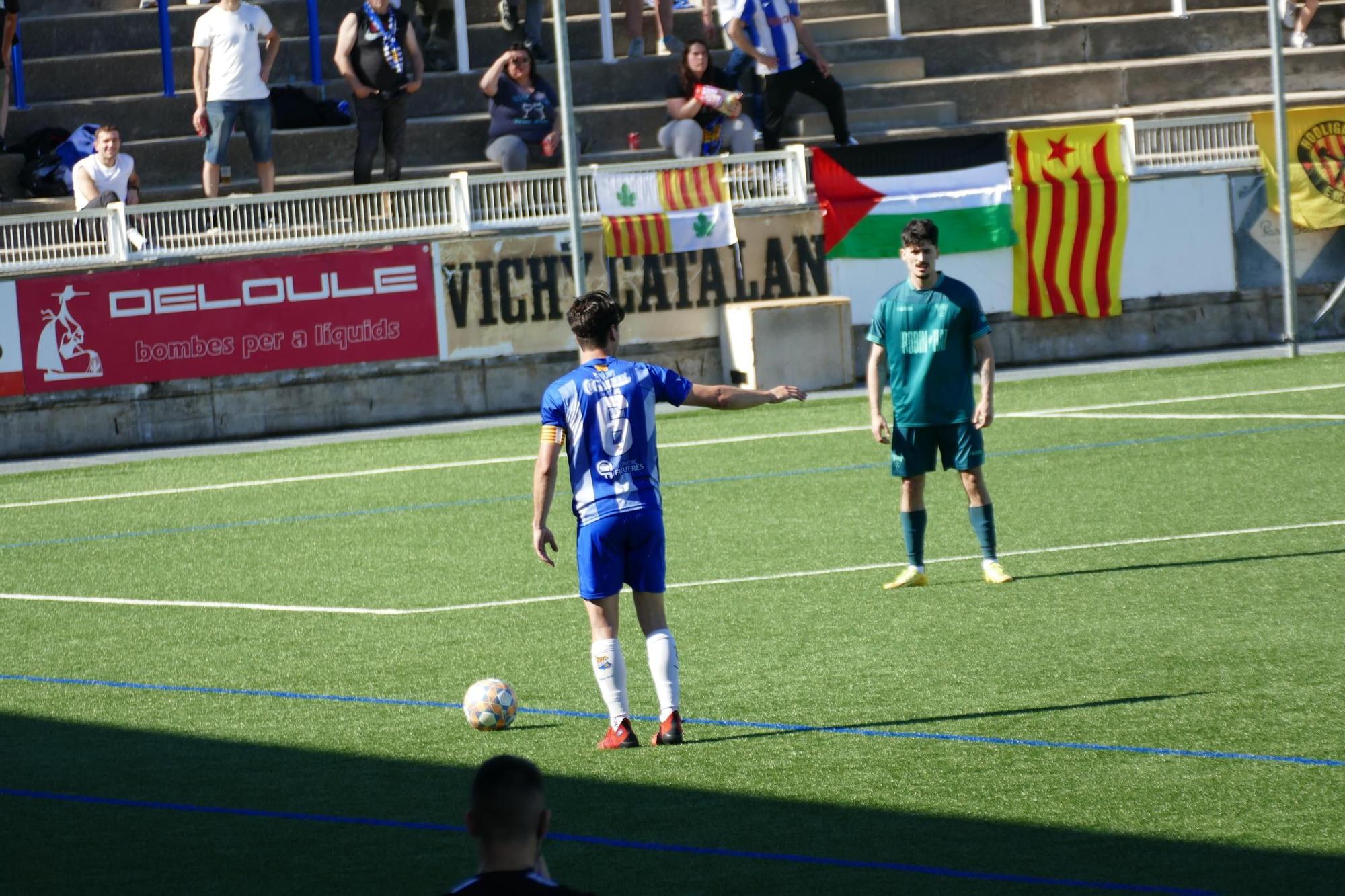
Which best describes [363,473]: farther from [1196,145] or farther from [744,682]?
[1196,145]

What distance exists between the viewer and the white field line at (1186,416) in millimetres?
17000

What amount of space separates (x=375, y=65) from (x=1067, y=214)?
8.05 meters

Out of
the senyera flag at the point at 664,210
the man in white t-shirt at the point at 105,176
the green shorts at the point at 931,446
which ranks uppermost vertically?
the man in white t-shirt at the point at 105,176

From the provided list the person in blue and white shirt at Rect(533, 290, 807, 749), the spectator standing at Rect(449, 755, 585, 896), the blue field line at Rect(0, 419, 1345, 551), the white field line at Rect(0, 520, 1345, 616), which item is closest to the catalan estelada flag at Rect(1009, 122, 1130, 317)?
the blue field line at Rect(0, 419, 1345, 551)

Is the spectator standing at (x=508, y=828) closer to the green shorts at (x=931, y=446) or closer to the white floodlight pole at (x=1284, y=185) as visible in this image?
the green shorts at (x=931, y=446)

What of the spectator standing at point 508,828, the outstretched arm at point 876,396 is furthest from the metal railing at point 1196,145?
the spectator standing at point 508,828

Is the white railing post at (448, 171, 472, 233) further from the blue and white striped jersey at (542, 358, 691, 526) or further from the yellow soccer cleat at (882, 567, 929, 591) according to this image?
the blue and white striped jersey at (542, 358, 691, 526)

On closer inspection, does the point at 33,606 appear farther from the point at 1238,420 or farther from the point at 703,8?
the point at 703,8

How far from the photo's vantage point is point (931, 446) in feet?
36.2

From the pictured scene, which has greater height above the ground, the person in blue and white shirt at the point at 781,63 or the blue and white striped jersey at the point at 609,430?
the person in blue and white shirt at the point at 781,63

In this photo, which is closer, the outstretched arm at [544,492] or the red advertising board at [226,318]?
the outstretched arm at [544,492]

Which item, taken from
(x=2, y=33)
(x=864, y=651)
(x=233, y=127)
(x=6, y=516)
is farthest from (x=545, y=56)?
(x=864, y=651)

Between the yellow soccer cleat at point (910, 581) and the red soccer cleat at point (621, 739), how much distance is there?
11.5ft

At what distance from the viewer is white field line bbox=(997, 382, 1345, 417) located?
730 inches
